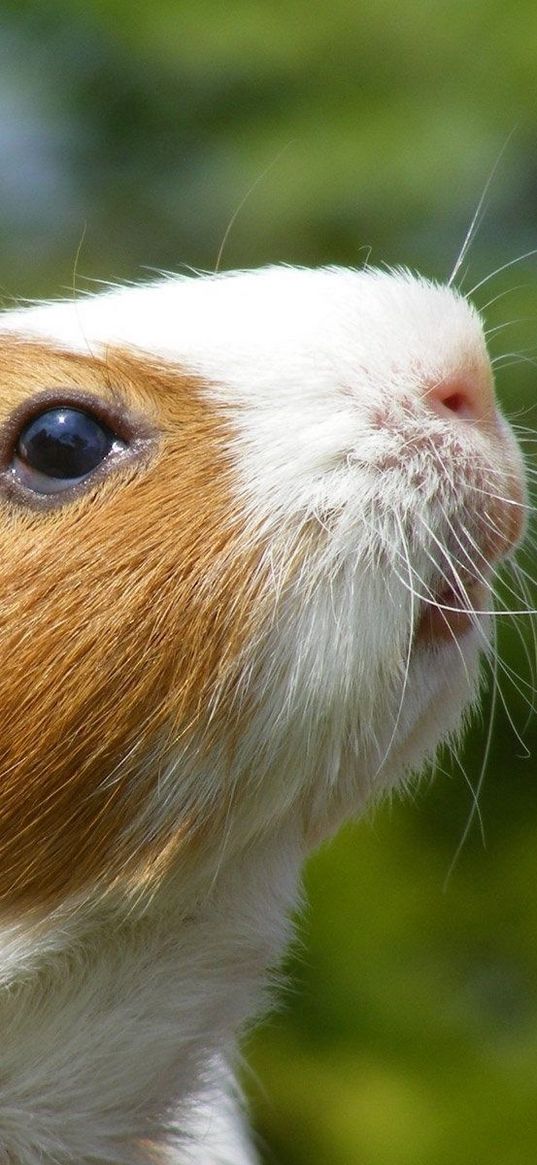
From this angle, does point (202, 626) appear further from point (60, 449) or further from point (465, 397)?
point (465, 397)

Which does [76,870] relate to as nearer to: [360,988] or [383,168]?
[360,988]

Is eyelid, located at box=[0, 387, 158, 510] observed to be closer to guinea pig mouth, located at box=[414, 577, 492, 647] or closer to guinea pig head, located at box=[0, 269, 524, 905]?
guinea pig head, located at box=[0, 269, 524, 905]

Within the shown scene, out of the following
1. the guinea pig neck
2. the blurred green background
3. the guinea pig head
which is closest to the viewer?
the guinea pig head

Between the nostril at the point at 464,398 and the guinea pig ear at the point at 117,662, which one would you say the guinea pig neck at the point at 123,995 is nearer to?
the guinea pig ear at the point at 117,662

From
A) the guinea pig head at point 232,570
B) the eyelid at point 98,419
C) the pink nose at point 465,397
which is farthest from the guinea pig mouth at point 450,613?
the eyelid at point 98,419

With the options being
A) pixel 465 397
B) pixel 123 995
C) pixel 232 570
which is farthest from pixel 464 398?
pixel 123 995

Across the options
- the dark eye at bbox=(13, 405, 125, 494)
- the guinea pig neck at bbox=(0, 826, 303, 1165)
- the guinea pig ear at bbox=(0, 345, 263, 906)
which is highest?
the dark eye at bbox=(13, 405, 125, 494)

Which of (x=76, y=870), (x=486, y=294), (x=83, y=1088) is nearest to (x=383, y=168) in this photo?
(x=486, y=294)

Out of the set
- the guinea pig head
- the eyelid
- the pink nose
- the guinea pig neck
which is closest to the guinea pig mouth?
the guinea pig head
